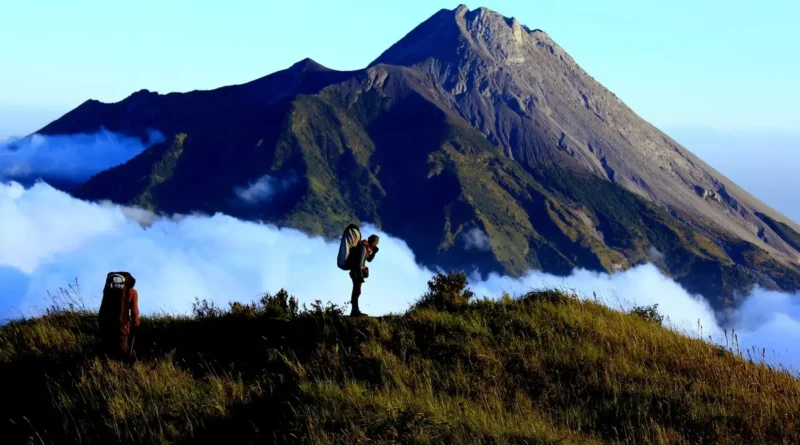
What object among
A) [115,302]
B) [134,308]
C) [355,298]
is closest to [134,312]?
[134,308]

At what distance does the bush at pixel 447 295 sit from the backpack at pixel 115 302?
16.8ft

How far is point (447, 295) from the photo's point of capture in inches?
552

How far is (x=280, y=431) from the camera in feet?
26.6

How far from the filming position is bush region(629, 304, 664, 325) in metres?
14.4

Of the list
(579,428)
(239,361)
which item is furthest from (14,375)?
(579,428)

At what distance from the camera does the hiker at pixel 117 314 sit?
1099cm

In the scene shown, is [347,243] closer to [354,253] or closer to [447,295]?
[354,253]

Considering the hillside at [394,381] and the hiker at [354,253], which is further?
the hiker at [354,253]

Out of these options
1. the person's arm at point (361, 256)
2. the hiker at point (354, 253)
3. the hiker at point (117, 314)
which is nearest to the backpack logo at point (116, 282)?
the hiker at point (117, 314)

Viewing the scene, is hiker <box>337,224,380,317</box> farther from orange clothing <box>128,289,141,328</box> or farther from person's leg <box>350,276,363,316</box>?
orange clothing <box>128,289,141,328</box>

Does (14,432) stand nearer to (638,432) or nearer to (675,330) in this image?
(638,432)

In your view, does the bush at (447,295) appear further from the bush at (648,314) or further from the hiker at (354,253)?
the bush at (648,314)

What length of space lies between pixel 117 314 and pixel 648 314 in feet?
32.3

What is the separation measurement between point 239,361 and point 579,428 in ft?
16.2
